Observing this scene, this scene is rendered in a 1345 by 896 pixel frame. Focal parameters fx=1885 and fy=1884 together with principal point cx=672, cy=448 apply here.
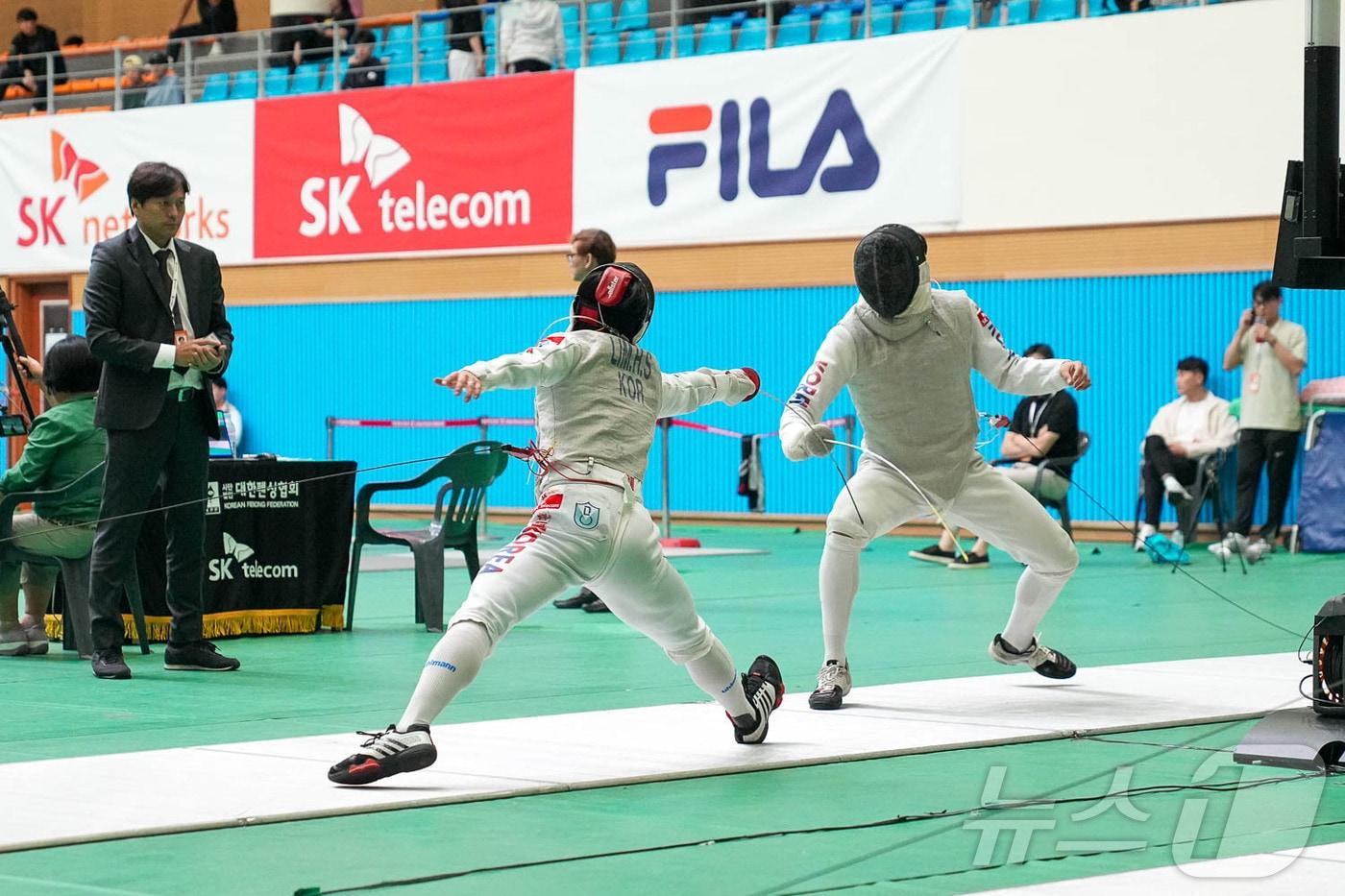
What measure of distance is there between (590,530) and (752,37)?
12.6 metres

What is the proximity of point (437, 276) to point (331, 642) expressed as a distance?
407 inches

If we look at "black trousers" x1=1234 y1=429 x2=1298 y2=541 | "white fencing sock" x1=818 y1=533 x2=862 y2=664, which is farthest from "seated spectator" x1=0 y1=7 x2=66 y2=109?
"white fencing sock" x1=818 y1=533 x2=862 y2=664

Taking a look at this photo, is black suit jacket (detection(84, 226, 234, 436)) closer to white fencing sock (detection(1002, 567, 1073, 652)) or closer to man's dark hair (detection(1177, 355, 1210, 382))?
white fencing sock (detection(1002, 567, 1073, 652))

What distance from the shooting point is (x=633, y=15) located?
18359mm

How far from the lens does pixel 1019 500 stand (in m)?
6.62

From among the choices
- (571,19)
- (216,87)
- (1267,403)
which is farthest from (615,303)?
(216,87)

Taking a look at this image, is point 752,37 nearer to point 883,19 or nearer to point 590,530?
point 883,19

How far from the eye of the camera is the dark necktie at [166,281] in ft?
24.0

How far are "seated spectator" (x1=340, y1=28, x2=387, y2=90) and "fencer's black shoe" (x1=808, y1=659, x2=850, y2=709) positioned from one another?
13544 millimetres

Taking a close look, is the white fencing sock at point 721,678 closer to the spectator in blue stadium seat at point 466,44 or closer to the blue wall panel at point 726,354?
A: the blue wall panel at point 726,354

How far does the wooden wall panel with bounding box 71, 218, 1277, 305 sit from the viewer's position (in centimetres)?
1450

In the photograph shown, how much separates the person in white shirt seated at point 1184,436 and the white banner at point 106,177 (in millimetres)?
10006

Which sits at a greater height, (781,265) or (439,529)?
(781,265)

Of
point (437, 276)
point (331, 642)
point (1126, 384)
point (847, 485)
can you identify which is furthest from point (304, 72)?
point (847, 485)
